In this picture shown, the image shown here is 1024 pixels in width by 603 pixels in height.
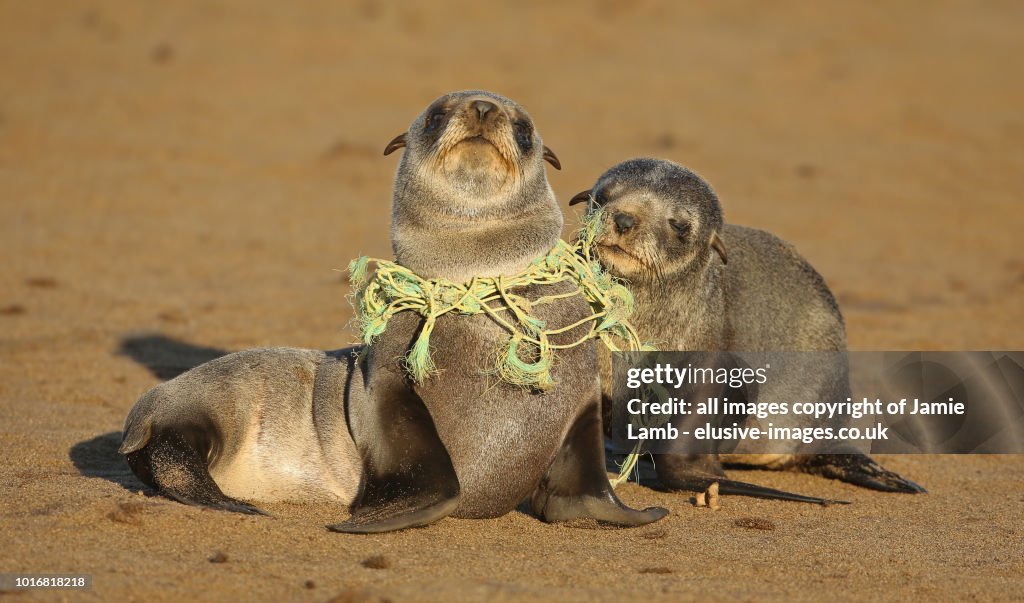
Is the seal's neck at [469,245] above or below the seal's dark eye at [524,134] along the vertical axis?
below

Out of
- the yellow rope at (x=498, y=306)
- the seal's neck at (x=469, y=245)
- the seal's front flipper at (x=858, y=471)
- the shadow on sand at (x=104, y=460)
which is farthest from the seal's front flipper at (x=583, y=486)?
the seal's front flipper at (x=858, y=471)

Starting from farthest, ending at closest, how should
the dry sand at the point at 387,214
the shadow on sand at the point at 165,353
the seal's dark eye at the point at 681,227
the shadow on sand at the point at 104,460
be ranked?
the shadow on sand at the point at 165,353, the seal's dark eye at the point at 681,227, the shadow on sand at the point at 104,460, the dry sand at the point at 387,214

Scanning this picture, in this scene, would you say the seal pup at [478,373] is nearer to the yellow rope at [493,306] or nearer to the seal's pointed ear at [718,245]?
the yellow rope at [493,306]

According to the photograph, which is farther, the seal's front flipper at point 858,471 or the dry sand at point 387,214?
the seal's front flipper at point 858,471

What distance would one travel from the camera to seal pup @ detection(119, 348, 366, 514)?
17.2ft

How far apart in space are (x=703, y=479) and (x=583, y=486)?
3.83ft

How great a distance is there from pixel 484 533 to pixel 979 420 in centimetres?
395

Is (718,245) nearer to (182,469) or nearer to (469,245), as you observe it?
(469,245)

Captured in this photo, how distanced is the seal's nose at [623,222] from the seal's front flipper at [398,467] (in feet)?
5.23

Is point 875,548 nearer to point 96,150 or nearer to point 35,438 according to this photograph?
point 35,438

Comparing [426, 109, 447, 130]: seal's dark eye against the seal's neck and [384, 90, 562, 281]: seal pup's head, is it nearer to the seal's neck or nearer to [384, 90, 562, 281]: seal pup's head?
[384, 90, 562, 281]: seal pup's head

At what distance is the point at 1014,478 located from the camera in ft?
22.5

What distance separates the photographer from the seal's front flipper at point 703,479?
596 cm

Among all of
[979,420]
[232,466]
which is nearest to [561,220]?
[232,466]
